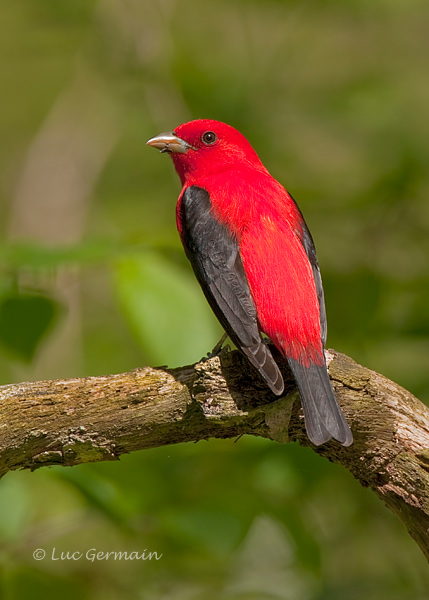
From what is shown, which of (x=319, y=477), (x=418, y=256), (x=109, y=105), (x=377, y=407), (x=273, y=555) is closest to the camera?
(x=377, y=407)

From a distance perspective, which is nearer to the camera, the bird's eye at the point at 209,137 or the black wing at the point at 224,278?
the black wing at the point at 224,278

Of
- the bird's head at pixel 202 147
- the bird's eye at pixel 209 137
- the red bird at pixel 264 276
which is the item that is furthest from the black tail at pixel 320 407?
the bird's eye at pixel 209 137

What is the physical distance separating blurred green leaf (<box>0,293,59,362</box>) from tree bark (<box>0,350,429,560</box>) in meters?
0.37

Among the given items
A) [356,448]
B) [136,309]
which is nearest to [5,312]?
[136,309]

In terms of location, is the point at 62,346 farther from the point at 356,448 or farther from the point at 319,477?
the point at 356,448

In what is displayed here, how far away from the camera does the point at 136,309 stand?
135 inches

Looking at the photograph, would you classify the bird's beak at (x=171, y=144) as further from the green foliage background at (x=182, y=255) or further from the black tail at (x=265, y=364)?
the black tail at (x=265, y=364)

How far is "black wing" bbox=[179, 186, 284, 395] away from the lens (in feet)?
10.1

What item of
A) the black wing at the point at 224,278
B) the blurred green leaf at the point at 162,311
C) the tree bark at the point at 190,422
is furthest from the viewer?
the blurred green leaf at the point at 162,311

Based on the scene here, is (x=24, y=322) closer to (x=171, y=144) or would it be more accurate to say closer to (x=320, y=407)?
(x=320, y=407)

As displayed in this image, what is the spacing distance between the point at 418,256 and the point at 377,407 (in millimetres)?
2736

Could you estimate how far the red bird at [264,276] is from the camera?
2.99 metres

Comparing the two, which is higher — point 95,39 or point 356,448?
point 95,39

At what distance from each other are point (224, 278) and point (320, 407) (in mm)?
942
